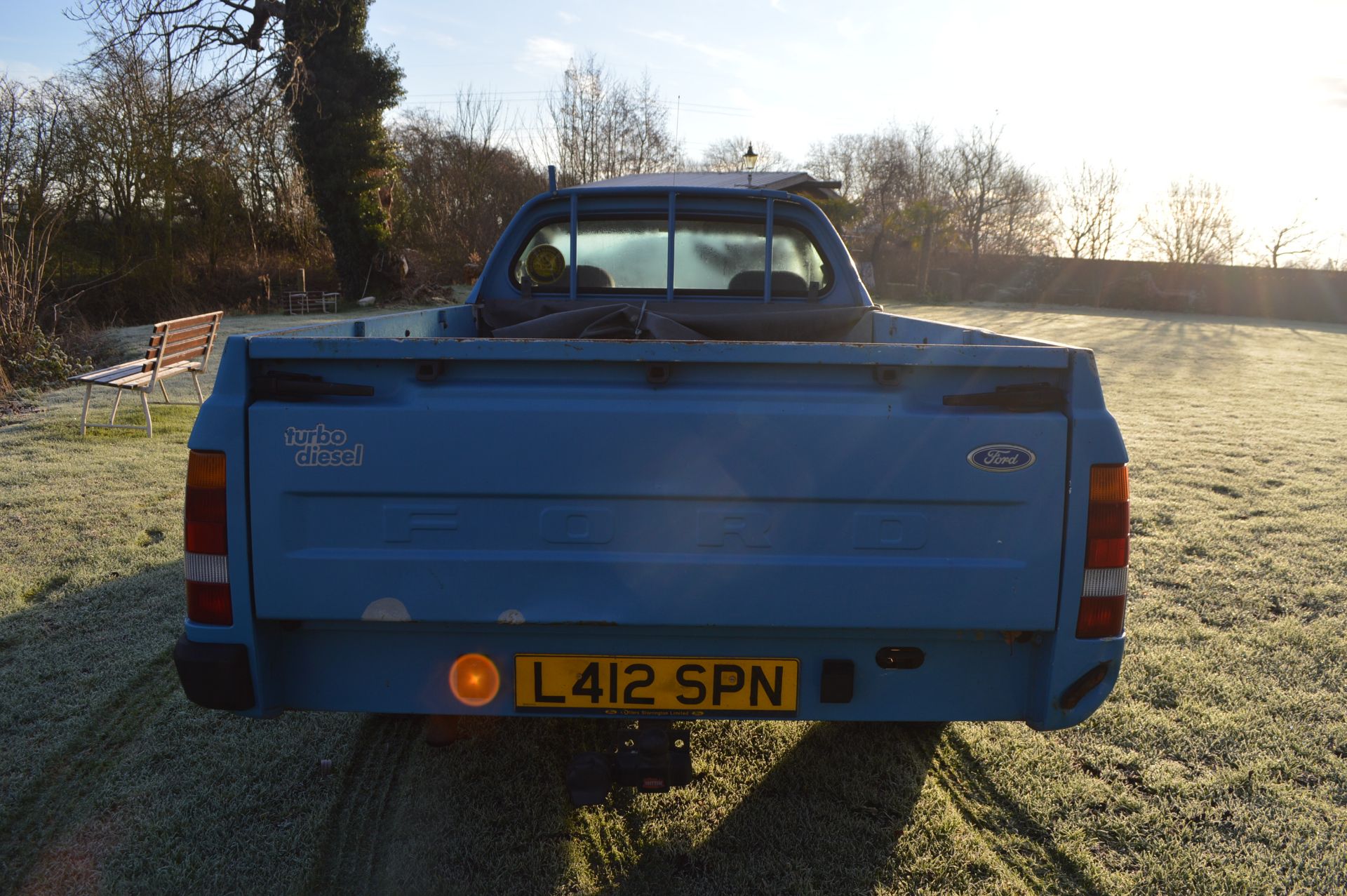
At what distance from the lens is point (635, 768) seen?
222 centimetres

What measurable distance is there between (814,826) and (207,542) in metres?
1.88

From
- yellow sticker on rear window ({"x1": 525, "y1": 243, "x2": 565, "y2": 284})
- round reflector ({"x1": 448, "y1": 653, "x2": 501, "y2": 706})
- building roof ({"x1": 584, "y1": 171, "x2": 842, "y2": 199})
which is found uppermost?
building roof ({"x1": 584, "y1": 171, "x2": 842, "y2": 199})

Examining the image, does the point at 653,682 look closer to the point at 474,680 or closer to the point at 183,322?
the point at 474,680

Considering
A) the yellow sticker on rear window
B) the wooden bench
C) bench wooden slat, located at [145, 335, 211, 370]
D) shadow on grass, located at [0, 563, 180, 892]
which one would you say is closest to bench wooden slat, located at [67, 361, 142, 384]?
the wooden bench

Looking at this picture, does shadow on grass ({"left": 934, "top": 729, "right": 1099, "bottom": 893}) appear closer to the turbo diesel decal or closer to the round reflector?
the round reflector

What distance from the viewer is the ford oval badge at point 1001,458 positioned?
1.98m

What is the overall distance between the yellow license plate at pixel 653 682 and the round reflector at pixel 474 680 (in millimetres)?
67

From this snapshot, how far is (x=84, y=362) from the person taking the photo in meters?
12.0

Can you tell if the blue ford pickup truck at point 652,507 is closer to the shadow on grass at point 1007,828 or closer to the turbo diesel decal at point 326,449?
the turbo diesel decal at point 326,449

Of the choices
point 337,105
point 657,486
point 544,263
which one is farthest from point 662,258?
point 337,105

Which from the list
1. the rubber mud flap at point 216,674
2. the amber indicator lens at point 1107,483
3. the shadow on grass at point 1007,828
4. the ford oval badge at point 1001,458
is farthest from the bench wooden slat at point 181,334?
the amber indicator lens at point 1107,483

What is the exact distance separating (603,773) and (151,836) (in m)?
1.40

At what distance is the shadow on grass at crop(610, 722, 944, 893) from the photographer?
2318 mm

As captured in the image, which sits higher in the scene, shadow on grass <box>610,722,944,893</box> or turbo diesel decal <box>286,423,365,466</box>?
turbo diesel decal <box>286,423,365,466</box>
